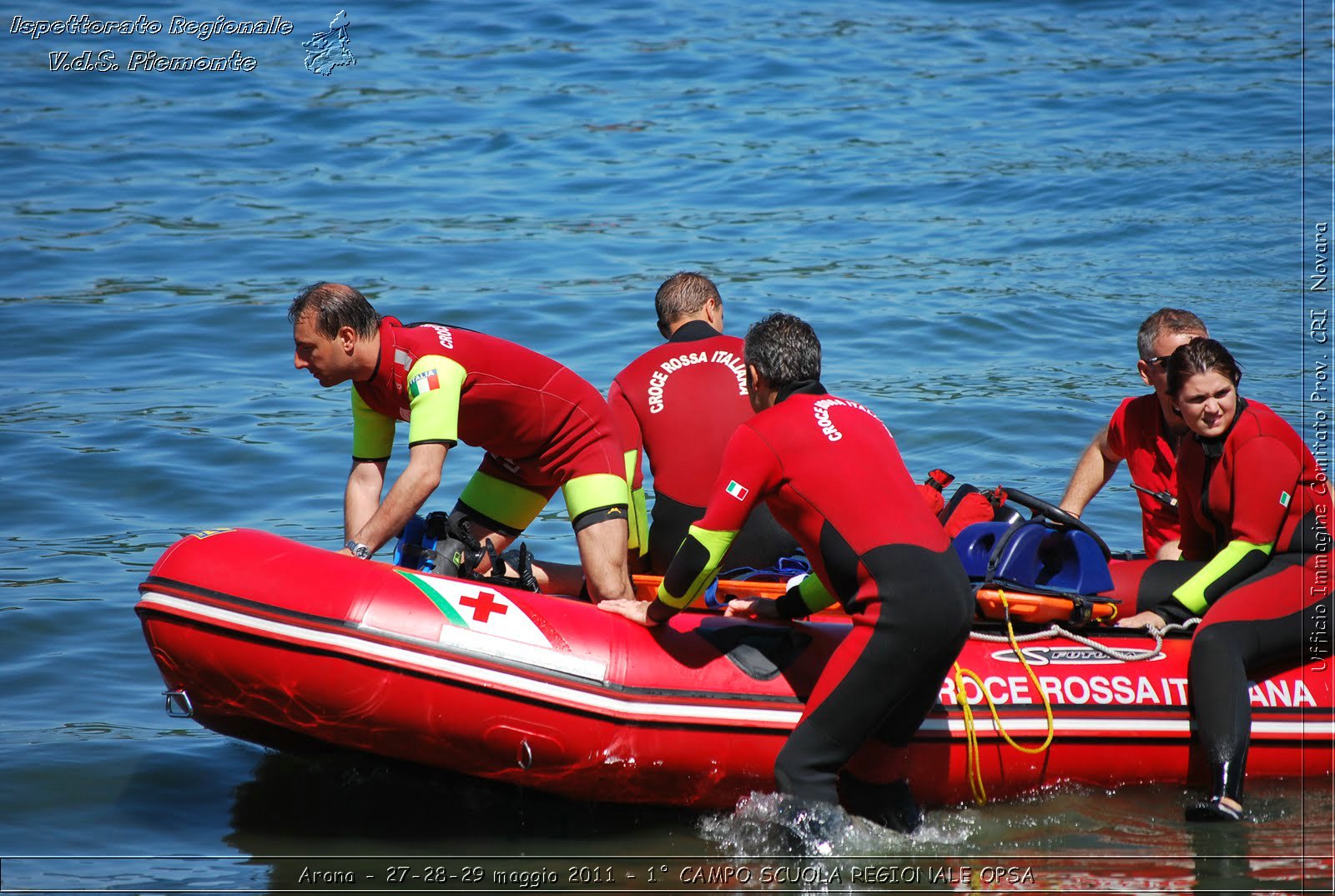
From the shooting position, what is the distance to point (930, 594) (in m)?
4.26

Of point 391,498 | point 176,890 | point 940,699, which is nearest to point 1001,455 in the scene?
point 940,699

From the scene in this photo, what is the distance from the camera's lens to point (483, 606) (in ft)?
15.4

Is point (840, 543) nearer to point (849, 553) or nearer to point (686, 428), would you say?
point (849, 553)

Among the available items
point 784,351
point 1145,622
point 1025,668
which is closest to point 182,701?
point 784,351

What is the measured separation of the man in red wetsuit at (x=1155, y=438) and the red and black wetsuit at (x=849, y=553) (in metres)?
1.90

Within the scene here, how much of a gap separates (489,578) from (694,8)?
15.7m

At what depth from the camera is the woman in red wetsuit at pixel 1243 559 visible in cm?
479

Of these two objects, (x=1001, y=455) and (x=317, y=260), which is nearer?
(x=1001, y=455)

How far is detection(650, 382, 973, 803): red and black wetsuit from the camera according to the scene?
14.0 ft

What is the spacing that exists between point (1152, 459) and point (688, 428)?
6.64ft

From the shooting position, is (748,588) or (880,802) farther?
(748,588)

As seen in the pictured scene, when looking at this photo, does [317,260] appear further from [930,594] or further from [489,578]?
[930,594]

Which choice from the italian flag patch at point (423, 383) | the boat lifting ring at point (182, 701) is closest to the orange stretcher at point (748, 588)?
the italian flag patch at point (423, 383)

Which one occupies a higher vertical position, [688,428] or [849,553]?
[688,428]
